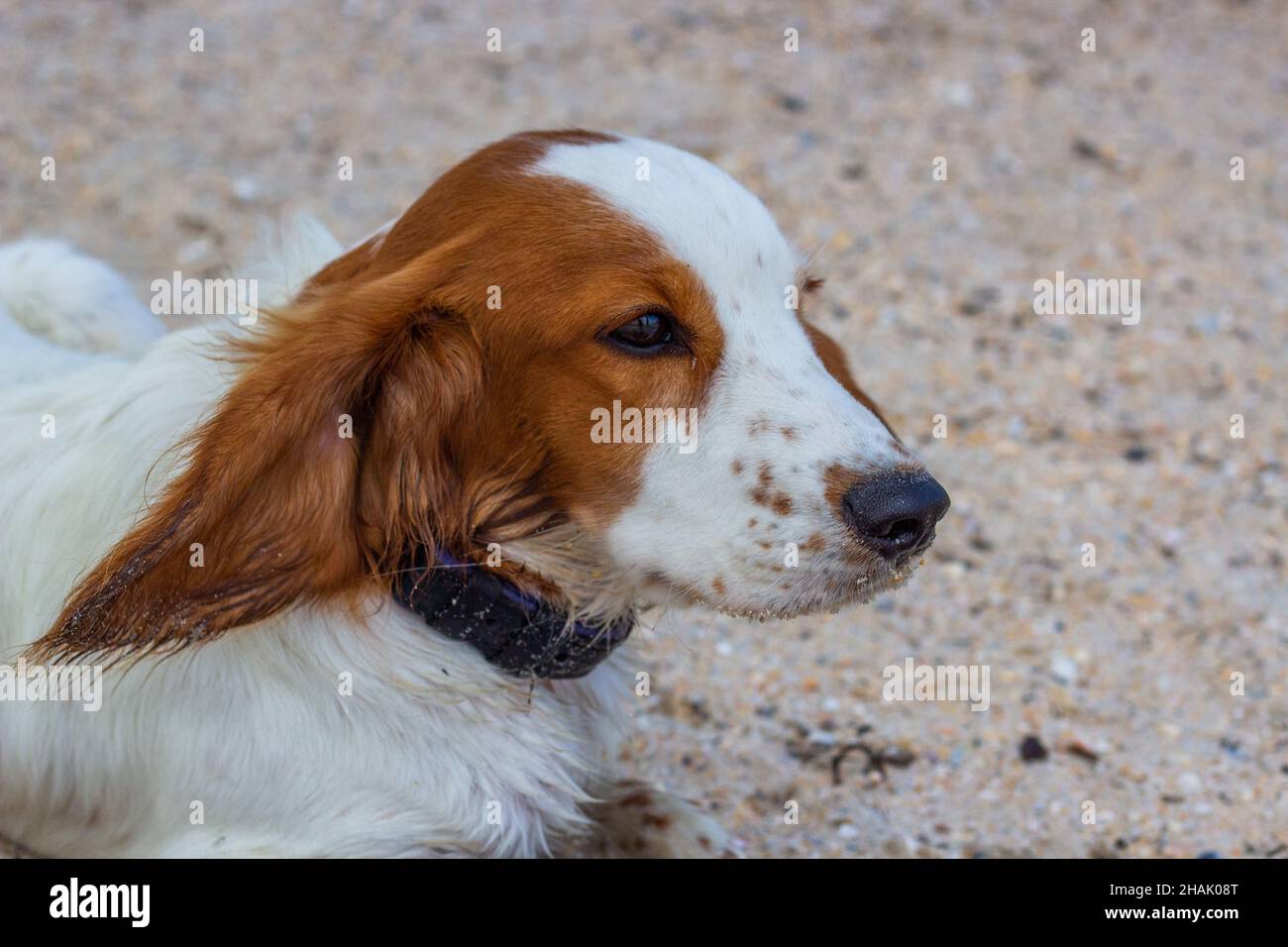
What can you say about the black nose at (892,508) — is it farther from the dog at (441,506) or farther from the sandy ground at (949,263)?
the sandy ground at (949,263)

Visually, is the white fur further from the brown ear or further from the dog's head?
the brown ear

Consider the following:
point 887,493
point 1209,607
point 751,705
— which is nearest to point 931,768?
point 751,705

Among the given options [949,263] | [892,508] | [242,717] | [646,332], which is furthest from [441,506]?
[949,263]

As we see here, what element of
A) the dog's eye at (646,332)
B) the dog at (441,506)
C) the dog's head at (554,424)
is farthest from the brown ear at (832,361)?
the dog's eye at (646,332)

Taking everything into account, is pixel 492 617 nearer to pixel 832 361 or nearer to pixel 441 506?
pixel 441 506

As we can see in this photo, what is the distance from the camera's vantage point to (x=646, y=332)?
2697mm

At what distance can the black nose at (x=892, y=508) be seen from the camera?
2604 millimetres

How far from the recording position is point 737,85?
7.35 meters

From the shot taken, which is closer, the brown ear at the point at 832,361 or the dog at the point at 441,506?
the dog at the point at 441,506

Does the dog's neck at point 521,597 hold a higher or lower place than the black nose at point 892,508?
lower

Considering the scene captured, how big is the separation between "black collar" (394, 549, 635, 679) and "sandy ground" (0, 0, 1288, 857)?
0.75 m

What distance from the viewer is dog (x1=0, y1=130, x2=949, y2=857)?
260 cm

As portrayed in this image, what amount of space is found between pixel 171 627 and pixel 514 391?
0.72 m

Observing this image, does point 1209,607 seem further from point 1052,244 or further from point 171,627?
point 171,627
